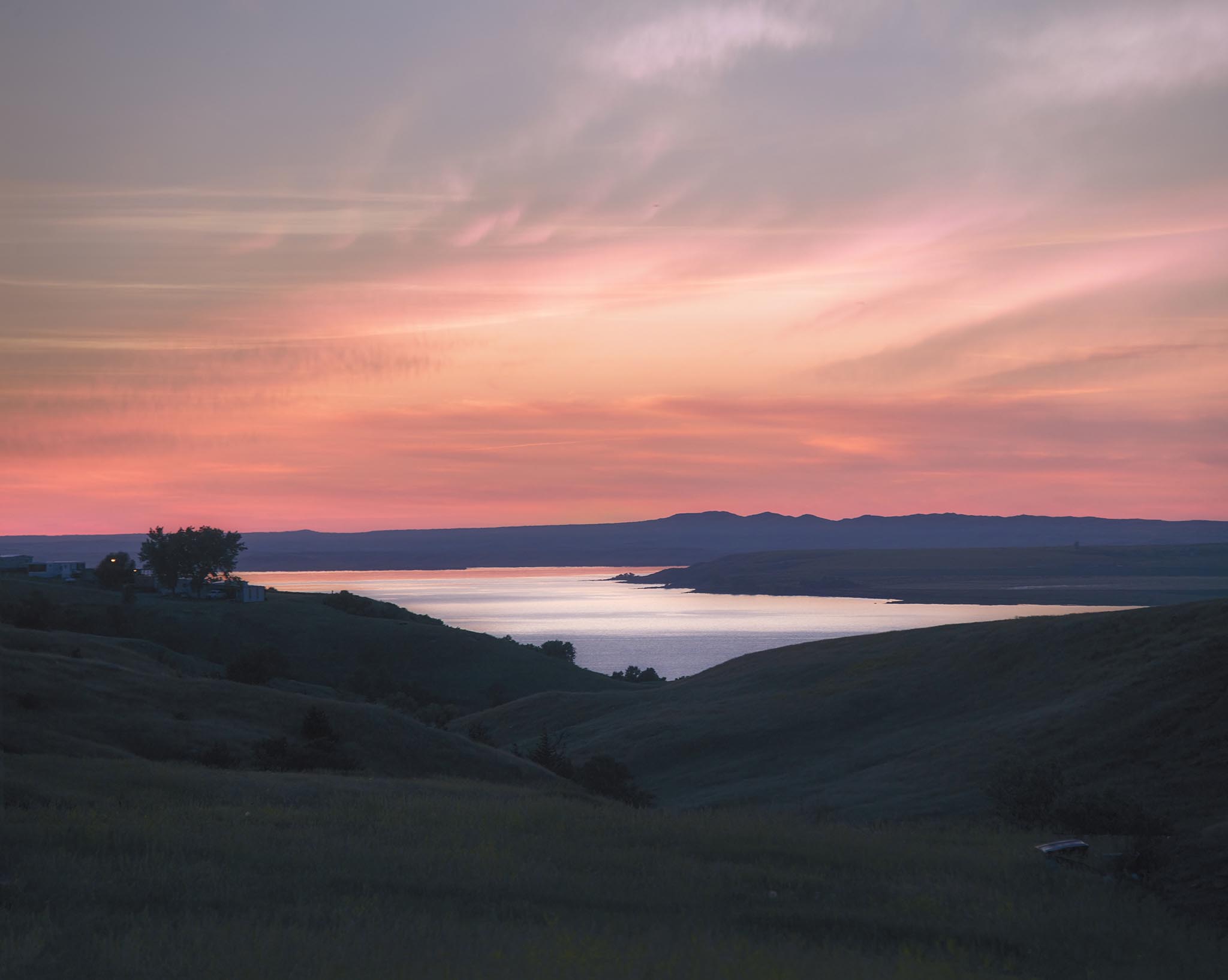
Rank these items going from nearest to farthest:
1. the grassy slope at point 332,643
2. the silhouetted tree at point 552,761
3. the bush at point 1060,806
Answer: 1. the bush at point 1060,806
2. the silhouetted tree at point 552,761
3. the grassy slope at point 332,643

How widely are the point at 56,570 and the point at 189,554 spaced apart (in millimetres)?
23596

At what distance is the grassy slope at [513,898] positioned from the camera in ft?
35.0

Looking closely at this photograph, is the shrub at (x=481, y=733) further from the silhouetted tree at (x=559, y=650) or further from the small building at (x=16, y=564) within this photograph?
the small building at (x=16, y=564)

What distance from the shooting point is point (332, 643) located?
11456 centimetres

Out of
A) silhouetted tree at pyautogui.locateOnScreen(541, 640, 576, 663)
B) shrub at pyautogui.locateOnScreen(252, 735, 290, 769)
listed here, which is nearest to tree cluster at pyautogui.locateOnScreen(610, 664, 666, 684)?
silhouetted tree at pyautogui.locateOnScreen(541, 640, 576, 663)

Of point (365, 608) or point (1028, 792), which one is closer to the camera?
point (1028, 792)

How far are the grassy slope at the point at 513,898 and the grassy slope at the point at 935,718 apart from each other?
1833 centimetres

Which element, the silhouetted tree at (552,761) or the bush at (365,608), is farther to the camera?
the bush at (365,608)

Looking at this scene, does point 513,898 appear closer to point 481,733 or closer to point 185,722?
point 185,722

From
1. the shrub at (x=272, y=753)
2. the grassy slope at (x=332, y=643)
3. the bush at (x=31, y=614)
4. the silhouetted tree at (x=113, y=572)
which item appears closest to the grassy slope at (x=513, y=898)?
the shrub at (x=272, y=753)

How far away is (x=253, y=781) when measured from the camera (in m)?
24.2

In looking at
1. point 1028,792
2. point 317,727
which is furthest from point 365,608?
point 1028,792

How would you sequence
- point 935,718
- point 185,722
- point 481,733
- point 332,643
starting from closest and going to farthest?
point 185,722
point 935,718
point 481,733
point 332,643

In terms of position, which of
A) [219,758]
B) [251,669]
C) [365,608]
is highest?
[219,758]
